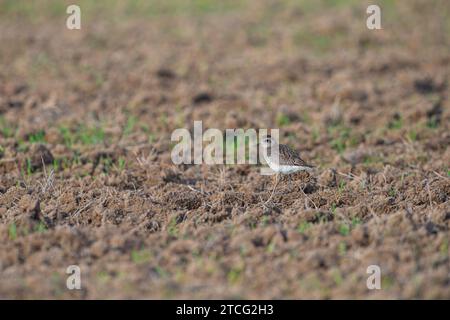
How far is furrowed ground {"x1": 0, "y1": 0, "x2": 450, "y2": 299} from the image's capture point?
5.40 m

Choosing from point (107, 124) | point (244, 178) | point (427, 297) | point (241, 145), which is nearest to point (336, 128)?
point (241, 145)

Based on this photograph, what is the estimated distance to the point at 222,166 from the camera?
8133 millimetres

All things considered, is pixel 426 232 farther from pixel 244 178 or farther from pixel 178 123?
pixel 178 123

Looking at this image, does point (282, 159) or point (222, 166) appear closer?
point (282, 159)

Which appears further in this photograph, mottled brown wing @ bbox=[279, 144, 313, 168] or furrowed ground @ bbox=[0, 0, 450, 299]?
mottled brown wing @ bbox=[279, 144, 313, 168]

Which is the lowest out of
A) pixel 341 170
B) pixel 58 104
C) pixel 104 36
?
pixel 341 170

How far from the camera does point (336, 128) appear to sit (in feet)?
31.8

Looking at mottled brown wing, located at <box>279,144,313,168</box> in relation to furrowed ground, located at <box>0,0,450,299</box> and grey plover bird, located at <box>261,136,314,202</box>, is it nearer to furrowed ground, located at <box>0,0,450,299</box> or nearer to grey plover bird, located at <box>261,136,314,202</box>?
grey plover bird, located at <box>261,136,314,202</box>

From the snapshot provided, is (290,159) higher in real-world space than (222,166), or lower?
higher

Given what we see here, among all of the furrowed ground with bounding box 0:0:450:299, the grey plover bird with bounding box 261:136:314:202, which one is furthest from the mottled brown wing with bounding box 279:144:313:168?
the furrowed ground with bounding box 0:0:450:299

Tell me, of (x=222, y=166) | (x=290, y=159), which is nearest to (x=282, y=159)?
(x=290, y=159)

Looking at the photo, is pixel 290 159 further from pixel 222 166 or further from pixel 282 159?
pixel 222 166

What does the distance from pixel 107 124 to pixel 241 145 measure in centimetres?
204

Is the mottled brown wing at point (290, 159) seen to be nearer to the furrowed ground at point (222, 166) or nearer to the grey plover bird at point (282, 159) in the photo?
the grey plover bird at point (282, 159)
